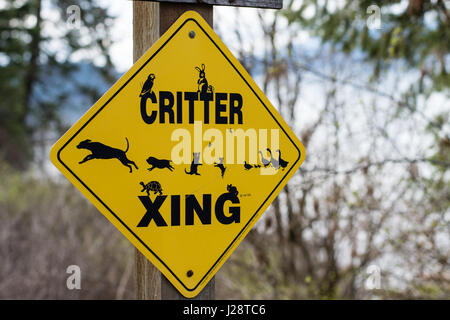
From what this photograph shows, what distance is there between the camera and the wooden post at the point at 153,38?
2.12 m

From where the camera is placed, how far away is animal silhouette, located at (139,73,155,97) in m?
2.07

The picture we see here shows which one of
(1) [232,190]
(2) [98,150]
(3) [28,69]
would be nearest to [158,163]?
(2) [98,150]

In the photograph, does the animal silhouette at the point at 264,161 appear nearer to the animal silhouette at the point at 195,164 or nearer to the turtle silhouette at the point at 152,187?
the animal silhouette at the point at 195,164

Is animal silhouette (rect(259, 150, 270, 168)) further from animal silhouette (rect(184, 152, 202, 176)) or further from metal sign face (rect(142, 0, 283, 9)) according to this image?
metal sign face (rect(142, 0, 283, 9))

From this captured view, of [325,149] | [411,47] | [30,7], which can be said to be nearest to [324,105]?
[325,149]

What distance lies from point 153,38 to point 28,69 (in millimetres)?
14576

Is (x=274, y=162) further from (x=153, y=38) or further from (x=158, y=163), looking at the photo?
(x=153, y=38)

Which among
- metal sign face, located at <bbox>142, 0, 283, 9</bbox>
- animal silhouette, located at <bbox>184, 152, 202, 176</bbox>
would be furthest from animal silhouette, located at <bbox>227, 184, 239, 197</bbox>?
metal sign face, located at <bbox>142, 0, 283, 9</bbox>

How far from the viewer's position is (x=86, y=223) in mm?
7266

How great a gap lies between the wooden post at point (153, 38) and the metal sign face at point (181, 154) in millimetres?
56

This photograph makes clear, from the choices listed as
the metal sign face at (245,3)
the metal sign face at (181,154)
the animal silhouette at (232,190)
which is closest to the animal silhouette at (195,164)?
the metal sign face at (181,154)

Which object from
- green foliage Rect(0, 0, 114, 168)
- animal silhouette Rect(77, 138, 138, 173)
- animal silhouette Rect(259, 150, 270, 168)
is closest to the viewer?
animal silhouette Rect(77, 138, 138, 173)

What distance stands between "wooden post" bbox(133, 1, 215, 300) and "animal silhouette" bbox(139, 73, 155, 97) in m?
0.18

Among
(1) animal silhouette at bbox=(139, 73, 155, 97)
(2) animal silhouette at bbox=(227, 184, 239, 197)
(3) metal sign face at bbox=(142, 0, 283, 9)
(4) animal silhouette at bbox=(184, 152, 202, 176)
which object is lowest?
(2) animal silhouette at bbox=(227, 184, 239, 197)
